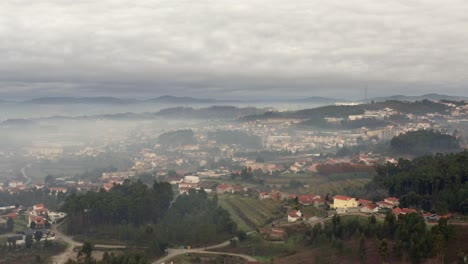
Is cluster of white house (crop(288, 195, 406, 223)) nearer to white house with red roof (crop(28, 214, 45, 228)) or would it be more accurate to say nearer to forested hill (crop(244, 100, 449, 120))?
white house with red roof (crop(28, 214, 45, 228))

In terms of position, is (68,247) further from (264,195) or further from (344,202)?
(344,202)

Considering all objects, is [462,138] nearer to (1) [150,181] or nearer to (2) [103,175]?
(1) [150,181]

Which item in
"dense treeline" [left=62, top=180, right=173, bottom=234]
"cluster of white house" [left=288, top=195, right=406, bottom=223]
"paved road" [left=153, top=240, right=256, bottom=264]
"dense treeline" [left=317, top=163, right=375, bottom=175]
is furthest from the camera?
"dense treeline" [left=317, top=163, right=375, bottom=175]

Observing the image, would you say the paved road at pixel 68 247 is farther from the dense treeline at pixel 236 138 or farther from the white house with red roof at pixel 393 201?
the dense treeline at pixel 236 138

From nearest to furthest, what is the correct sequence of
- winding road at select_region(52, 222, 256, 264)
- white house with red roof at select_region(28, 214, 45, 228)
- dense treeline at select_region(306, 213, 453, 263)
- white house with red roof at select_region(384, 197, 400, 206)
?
dense treeline at select_region(306, 213, 453, 263)
winding road at select_region(52, 222, 256, 264)
white house with red roof at select_region(384, 197, 400, 206)
white house with red roof at select_region(28, 214, 45, 228)

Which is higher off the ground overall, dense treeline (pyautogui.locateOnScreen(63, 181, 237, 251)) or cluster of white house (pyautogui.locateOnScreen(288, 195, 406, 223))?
cluster of white house (pyautogui.locateOnScreen(288, 195, 406, 223))

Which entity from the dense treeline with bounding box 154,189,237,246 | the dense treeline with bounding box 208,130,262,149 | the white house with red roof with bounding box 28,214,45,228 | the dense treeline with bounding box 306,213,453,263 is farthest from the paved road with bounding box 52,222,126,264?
the dense treeline with bounding box 208,130,262,149

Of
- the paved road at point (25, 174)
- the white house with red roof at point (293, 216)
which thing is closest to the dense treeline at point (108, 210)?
the white house with red roof at point (293, 216)
